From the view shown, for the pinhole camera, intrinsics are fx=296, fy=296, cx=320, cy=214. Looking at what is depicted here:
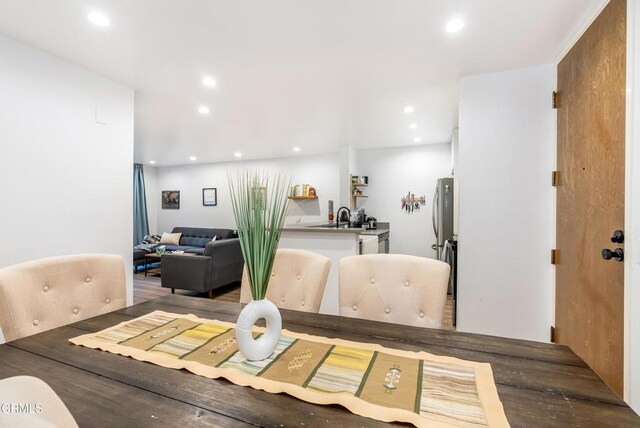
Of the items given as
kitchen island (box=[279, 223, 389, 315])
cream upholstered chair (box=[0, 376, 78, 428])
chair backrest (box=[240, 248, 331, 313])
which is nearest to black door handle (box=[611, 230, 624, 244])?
chair backrest (box=[240, 248, 331, 313])

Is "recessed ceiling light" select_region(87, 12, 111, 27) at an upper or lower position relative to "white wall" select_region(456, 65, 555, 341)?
upper

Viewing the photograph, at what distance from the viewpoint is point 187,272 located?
410cm

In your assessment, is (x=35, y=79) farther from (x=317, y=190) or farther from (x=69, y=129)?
(x=317, y=190)

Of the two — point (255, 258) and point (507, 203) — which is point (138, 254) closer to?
point (255, 258)

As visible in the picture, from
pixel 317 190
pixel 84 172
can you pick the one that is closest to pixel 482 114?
pixel 84 172

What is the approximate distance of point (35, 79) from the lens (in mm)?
2086

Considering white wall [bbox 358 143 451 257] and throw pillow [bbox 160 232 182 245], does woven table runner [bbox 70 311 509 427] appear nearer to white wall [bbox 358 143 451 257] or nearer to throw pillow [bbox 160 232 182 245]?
white wall [bbox 358 143 451 257]

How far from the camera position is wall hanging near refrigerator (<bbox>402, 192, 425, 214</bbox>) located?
16.8 feet

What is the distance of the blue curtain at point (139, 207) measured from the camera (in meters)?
7.04

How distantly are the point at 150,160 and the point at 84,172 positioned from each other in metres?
4.87

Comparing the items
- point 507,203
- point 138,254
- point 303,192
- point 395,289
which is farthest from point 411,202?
point 138,254

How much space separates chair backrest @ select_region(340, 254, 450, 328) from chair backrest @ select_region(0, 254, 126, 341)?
3.60ft

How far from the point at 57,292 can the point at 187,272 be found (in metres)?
3.01

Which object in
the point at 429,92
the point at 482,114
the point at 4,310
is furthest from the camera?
the point at 429,92
